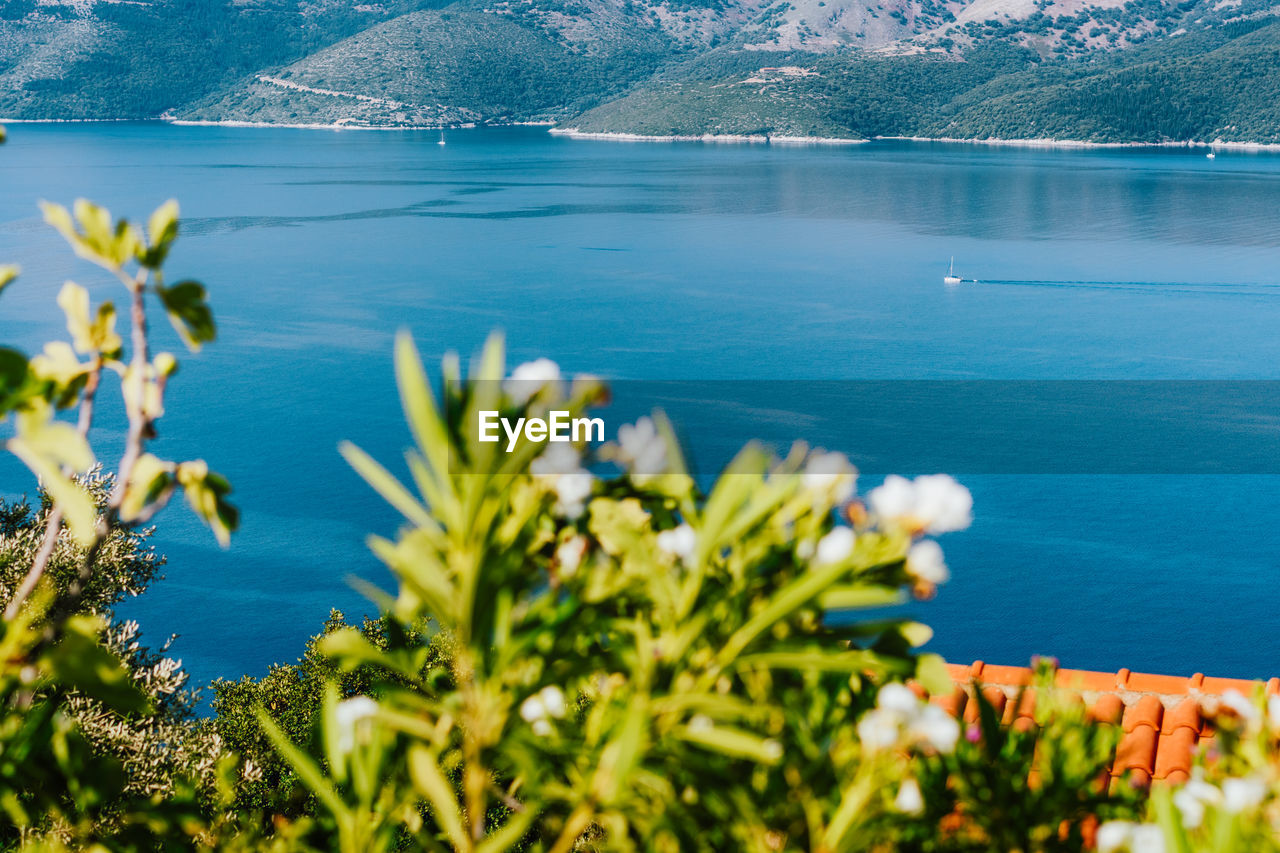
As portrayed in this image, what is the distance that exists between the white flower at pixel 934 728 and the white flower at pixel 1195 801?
11.8 inches

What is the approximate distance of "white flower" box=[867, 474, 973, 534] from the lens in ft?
4.52

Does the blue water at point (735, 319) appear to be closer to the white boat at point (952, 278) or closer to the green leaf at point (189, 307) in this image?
the white boat at point (952, 278)

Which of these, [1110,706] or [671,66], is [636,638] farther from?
[671,66]

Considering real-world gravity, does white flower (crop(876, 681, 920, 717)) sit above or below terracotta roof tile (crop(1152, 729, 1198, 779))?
above

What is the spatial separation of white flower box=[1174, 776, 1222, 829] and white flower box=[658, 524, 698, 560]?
67 centimetres

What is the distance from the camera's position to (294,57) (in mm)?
160500

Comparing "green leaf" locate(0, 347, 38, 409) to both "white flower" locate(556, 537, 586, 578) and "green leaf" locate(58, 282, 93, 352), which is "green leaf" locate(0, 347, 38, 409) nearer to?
"green leaf" locate(58, 282, 93, 352)

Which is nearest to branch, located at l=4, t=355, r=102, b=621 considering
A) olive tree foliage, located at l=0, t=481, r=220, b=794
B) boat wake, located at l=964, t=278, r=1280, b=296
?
olive tree foliage, located at l=0, t=481, r=220, b=794

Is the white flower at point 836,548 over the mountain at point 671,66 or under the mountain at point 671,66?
under

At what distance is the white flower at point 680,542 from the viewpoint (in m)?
1.47

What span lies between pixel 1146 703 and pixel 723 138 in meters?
111

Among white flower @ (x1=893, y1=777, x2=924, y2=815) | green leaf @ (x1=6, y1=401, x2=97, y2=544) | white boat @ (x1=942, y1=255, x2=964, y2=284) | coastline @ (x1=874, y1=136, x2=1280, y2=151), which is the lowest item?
white boat @ (x1=942, y1=255, x2=964, y2=284)

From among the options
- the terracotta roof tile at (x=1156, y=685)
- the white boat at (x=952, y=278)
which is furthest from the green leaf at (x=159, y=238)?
the white boat at (x=952, y=278)

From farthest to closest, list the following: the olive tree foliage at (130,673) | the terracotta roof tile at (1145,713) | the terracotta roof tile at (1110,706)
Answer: the olive tree foliage at (130,673) → the terracotta roof tile at (1145,713) → the terracotta roof tile at (1110,706)
